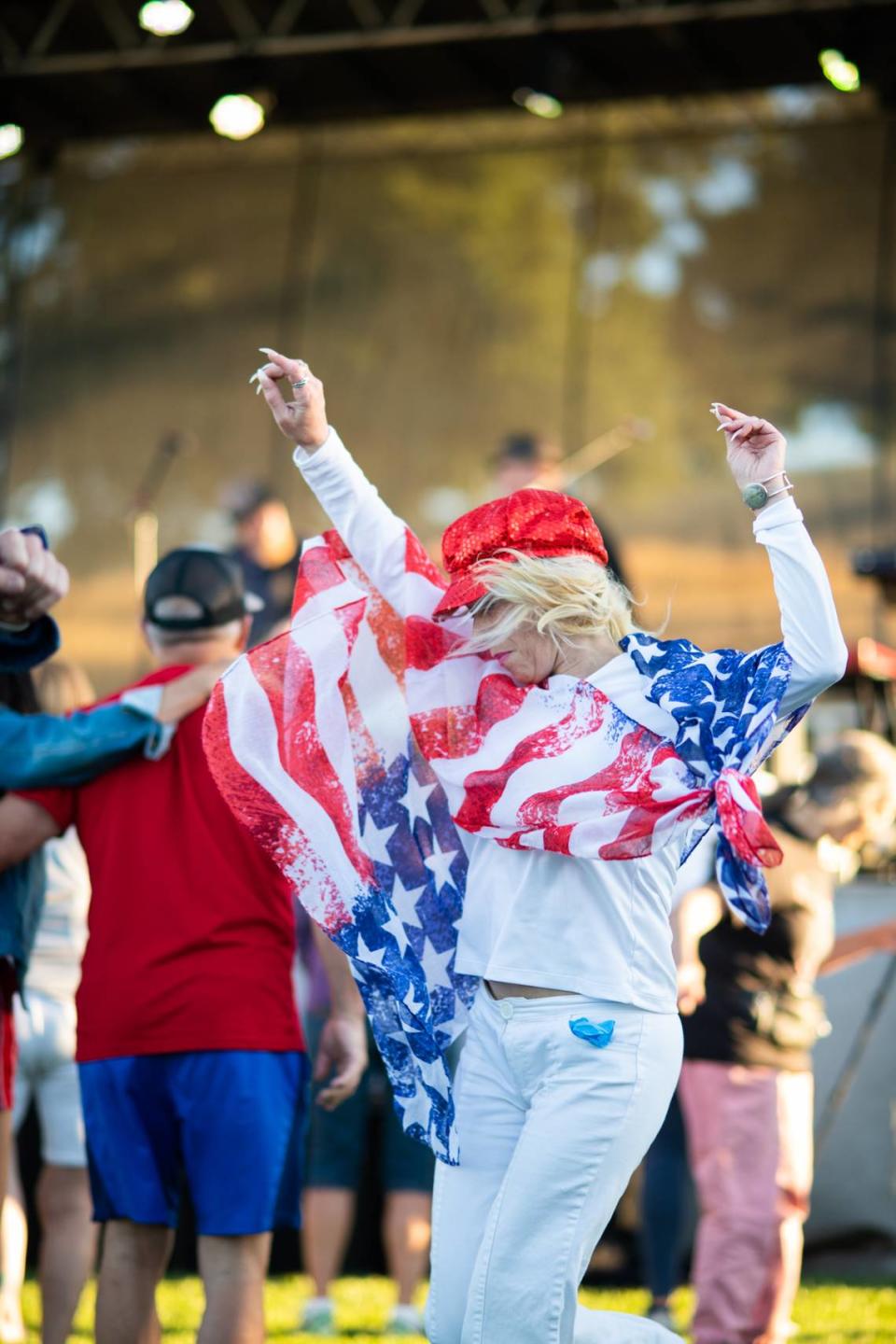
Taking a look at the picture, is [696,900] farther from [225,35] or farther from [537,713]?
[225,35]

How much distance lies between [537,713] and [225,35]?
9.00 metres

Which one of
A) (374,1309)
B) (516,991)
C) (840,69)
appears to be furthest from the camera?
(840,69)

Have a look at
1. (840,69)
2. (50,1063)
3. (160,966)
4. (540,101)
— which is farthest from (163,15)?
(160,966)

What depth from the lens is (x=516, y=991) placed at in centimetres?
246

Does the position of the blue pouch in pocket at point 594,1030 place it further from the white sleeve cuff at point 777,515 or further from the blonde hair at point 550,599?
the white sleeve cuff at point 777,515

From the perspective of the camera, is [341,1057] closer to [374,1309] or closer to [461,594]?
[461,594]

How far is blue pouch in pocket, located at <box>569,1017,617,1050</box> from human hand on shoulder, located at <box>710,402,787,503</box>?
759 millimetres

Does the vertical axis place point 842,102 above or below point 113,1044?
above

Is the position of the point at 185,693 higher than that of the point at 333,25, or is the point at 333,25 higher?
the point at 333,25

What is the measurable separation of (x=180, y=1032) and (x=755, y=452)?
138cm

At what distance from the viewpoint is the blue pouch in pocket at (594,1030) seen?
236cm

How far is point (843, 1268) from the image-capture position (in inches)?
207

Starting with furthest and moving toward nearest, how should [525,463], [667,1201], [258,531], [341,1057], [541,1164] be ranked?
[258,531], [525,463], [667,1201], [341,1057], [541,1164]

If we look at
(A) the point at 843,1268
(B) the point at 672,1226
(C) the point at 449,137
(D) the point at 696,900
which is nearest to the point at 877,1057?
(A) the point at 843,1268
